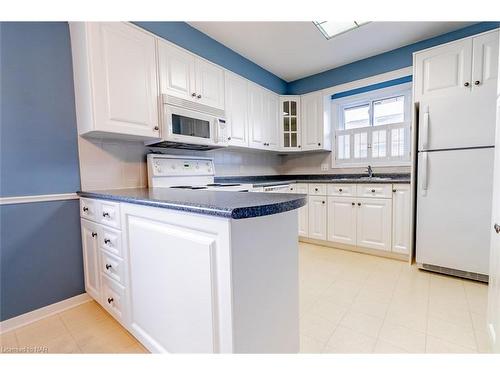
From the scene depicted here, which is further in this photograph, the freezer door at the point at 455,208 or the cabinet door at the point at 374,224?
the cabinet door at the point at 374,224

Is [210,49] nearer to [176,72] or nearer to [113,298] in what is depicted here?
[176,72]

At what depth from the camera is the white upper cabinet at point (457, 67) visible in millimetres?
1862

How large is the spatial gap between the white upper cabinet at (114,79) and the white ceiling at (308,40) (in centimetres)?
83

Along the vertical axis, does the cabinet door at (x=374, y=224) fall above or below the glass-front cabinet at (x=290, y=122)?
below

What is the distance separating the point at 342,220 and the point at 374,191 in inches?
20.4

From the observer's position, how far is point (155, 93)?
6.20 feet

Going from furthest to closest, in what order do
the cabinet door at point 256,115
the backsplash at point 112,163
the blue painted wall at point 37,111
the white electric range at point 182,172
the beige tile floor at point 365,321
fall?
the cabinet door at point 256,115 < the white electric range at point 182,172 < the backsplash at point 112,163 < the blue painted wall at point 37,111 < the beige tile floor at point 365,321

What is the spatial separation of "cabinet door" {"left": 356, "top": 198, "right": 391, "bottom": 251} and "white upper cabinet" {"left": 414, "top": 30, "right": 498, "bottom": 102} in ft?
3.72

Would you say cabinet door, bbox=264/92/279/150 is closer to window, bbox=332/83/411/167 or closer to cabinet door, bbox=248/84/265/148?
cabinet door, bbox=248/84/265/148

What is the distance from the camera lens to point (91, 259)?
1681 millimetres

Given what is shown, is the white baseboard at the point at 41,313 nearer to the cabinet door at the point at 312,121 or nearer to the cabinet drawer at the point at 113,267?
the cabinet drawer at the point at 113,267

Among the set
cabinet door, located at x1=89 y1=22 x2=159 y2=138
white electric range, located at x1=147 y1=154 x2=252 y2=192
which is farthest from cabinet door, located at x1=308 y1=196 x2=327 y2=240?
cabinet door, located at x1=89 y1=22 x2=159 y2=138

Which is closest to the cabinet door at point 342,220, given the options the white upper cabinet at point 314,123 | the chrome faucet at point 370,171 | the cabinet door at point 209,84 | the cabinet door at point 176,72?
the chrome faucet at point 370,171
